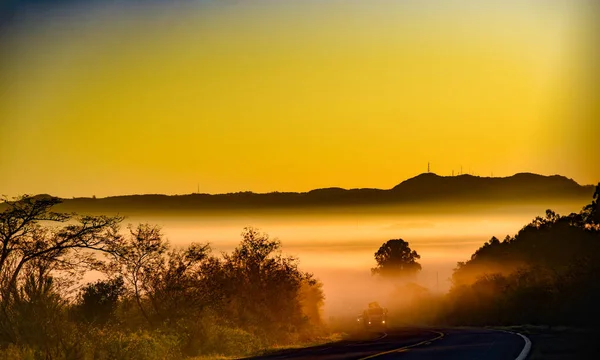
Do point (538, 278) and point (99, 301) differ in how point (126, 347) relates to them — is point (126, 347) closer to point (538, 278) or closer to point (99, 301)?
point (99, 301)

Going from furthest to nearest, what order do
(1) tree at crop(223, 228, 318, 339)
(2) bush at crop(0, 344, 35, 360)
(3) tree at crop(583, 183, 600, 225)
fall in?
1. (3) tree at crop(583, 183, 600, 225)
2. (1) tree at crop(223, 228, 318, 339)
3. (2) bush at crop(0, 344, 35, 360)

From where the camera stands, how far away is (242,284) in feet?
205

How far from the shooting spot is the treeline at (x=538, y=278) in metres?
68.1

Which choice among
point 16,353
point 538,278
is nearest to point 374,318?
point 538,278

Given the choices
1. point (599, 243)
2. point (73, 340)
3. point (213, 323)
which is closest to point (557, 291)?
point (599, 243)

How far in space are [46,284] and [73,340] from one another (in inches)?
93.3

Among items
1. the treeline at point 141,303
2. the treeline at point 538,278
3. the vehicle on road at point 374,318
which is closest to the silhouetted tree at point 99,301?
the treeline at point 141,303

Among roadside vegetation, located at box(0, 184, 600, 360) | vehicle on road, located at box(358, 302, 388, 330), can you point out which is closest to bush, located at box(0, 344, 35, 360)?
roadside vegetation, located at box(0, 184, 600, 360)

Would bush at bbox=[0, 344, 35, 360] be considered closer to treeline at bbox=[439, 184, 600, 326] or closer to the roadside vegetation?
the roadside vegetation

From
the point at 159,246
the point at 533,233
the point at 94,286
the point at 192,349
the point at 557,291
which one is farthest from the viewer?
the point at 533,233

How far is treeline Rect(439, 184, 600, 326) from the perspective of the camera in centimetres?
6806

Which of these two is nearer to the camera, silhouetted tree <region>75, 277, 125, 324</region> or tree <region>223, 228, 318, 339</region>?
silhouetted tree <region>75, 277, 125, 324</region>

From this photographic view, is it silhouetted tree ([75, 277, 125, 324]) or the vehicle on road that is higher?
silhouetted tree ([75, 277, 125, 324])

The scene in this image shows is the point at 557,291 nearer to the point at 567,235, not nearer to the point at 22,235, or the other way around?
the point at 567,235
